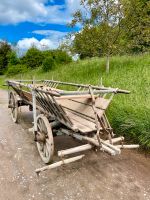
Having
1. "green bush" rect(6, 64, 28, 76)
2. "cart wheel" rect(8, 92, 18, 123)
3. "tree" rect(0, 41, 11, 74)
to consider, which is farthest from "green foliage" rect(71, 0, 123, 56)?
"tree" rect(0, 41, 11, 74)

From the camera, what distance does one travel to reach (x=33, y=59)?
27.3 metres

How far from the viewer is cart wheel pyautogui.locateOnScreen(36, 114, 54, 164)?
176 inches

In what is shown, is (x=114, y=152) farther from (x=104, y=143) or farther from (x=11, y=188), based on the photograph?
(x=11, y=188)

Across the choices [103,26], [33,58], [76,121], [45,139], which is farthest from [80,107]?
[33,58]

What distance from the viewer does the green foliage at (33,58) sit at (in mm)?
27156

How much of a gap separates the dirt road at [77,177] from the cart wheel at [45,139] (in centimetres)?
21

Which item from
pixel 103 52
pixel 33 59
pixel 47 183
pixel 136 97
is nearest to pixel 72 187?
pixel 47 183

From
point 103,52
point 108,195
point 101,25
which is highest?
point 101,25

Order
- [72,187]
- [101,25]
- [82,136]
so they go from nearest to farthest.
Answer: [72,187] < [82,136] < [101,25]

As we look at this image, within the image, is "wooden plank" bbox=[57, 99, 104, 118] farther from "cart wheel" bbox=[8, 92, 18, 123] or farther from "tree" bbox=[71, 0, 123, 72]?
"tree" bbox=[71, 0, 123, 72]

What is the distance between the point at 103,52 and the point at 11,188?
968 centimetres

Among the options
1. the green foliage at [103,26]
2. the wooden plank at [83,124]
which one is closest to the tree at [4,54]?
the green foliage at [103,26]

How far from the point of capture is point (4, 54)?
3247 cm

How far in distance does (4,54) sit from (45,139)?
29.4 m
